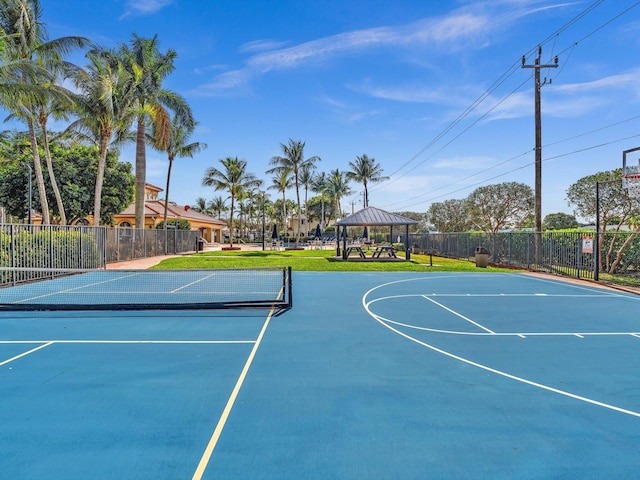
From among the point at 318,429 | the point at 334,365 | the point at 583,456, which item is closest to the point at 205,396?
the point at 318,429

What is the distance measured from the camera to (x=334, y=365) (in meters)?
6.03

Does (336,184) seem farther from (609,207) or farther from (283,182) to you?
(609,207)

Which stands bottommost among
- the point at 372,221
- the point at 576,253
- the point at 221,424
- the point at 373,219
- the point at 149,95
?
the point at 221,424

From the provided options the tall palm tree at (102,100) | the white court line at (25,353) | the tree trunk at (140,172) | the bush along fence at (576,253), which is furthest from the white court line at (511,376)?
the tree trunk at (140,172)

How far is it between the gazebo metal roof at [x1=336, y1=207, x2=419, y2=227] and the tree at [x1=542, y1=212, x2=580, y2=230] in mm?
31801

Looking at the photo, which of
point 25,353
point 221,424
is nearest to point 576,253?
point 221,424

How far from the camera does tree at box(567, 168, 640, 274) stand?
18641mm

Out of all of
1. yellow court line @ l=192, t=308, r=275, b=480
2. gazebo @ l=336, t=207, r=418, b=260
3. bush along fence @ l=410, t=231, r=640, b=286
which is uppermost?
gazebo @ l=336, t=207, r=418, b=260

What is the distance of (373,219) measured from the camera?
26156mm

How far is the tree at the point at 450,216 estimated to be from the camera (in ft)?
163

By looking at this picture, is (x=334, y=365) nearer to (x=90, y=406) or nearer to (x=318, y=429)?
(x=318, y=429)

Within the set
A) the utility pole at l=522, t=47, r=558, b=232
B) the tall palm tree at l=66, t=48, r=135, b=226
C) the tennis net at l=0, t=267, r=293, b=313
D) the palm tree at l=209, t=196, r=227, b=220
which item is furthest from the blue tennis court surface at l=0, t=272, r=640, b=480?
the palm tree at l=209, t=196, r=227, b=220

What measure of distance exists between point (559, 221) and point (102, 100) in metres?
51.4

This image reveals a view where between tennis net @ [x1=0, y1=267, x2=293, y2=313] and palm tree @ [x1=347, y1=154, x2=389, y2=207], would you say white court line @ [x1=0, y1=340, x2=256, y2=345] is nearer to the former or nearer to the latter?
tennis net @ [x1=0, y1=267, x2=293, y2=313]
